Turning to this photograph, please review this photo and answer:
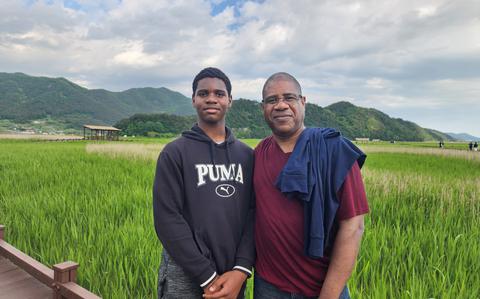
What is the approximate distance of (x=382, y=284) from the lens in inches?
106

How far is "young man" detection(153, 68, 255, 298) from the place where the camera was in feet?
5.32

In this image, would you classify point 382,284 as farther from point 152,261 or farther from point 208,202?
point 152,261

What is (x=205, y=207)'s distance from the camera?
171 cm

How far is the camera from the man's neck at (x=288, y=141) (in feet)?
5.47

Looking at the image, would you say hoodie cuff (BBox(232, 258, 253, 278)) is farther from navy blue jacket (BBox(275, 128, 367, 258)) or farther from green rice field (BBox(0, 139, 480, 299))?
green rice field (BBox(0, 139, 480, 299))

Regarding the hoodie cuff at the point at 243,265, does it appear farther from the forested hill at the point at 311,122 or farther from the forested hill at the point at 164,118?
the forested hill at the point at 164,118

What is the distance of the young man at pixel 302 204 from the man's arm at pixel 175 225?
0.36 meters

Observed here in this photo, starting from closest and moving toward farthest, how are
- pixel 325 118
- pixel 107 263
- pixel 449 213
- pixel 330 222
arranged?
pixel 330 222
pixel 107 263
pixel 449 213
pixel 325 118

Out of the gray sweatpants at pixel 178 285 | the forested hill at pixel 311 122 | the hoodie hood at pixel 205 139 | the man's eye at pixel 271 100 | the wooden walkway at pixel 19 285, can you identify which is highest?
the forested hill at pixel 311 122

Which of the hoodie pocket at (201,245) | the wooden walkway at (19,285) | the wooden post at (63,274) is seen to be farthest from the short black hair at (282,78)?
the wooden walkway at (19,285)

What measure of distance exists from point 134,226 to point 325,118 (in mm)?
123989

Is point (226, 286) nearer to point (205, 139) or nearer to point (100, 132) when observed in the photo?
point (205, 139)

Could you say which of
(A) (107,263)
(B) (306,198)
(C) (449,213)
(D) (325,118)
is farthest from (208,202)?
(D) (325,118)

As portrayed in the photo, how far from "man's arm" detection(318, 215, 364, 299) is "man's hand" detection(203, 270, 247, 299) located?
50 cm
